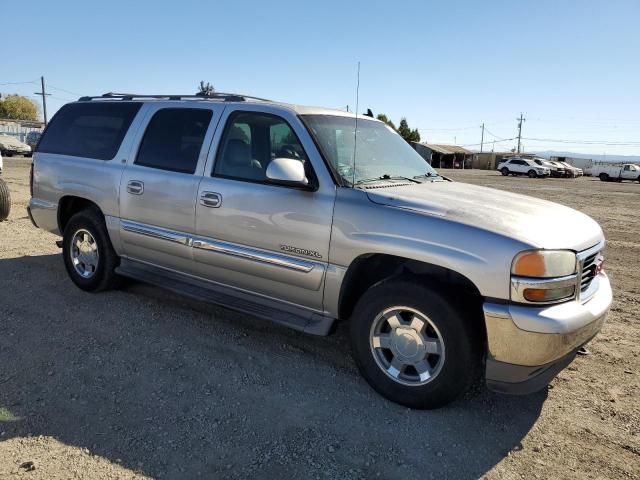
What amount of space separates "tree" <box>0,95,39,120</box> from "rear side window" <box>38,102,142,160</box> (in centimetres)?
10424

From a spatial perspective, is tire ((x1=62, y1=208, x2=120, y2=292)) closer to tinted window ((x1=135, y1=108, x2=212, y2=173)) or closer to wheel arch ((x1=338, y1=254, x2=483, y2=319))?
tinted window ((x1=135, y1=108, x2=212, y2=173))

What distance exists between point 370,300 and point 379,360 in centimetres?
40

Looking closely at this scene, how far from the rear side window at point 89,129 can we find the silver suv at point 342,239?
2 centimetres

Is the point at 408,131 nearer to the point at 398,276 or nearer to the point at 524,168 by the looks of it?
the point at 524,168

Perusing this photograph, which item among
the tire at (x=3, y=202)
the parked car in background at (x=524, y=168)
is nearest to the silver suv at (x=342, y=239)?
the tire at (x=3, y=202)

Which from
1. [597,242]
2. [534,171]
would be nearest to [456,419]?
[597,242]

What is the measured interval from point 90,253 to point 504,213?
13.0 ft

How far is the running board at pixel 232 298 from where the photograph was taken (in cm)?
354

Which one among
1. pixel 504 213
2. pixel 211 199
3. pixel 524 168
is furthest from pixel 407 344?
pixel 524 168

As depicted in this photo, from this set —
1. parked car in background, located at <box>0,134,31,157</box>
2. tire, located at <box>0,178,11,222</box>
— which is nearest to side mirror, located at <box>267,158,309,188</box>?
tire, located at <box>0,178,11,222</box>

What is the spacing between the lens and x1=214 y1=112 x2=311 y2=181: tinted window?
3.81 metres

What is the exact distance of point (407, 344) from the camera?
10.4ft

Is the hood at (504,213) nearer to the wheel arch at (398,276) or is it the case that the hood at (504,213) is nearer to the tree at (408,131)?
the wheel arch at (398,276)

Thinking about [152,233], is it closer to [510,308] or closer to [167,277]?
[167,277]
